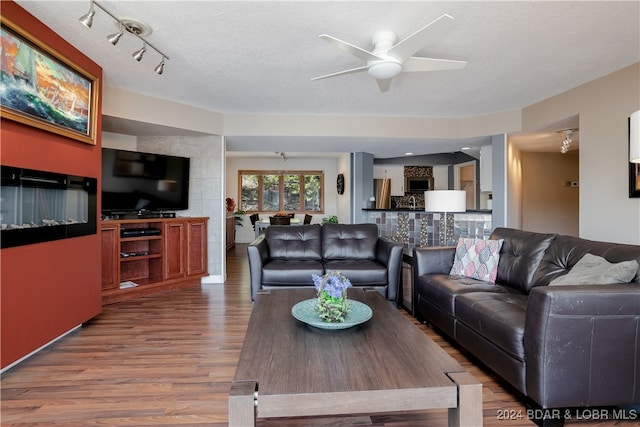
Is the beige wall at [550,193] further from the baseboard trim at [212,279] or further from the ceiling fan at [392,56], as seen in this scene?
the baseboard trim at [212,279]

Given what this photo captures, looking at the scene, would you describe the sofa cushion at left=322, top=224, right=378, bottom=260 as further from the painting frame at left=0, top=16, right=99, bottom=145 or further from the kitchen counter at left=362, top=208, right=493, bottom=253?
the painting frame at left=0, top=16, right=99, bottom=145

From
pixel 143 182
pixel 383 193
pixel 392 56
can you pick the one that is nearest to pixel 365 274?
pixel 392 56

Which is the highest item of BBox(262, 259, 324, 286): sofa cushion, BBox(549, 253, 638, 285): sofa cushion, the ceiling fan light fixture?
the ceiling fan light fixture

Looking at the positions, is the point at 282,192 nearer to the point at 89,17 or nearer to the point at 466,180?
the point at 466,180

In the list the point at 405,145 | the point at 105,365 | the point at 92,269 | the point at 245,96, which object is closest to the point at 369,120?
the point at 405,145

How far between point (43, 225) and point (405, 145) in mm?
5116

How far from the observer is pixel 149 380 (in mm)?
2154

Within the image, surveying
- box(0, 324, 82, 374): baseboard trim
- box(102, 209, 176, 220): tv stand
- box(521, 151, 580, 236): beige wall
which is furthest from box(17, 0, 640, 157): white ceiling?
box(521, 151, 580, 236): beige wall

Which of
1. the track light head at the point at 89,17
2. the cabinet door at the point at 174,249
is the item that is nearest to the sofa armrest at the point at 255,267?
the cabinet door at the point at 174,249

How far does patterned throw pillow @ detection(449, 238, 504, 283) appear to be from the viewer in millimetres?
2910

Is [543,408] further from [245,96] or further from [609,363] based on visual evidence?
[245,96]

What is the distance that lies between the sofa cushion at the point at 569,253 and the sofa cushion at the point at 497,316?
0.26 meters

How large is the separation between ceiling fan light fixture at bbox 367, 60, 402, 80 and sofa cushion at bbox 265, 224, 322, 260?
218 cm

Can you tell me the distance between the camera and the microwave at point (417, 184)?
946 cm
